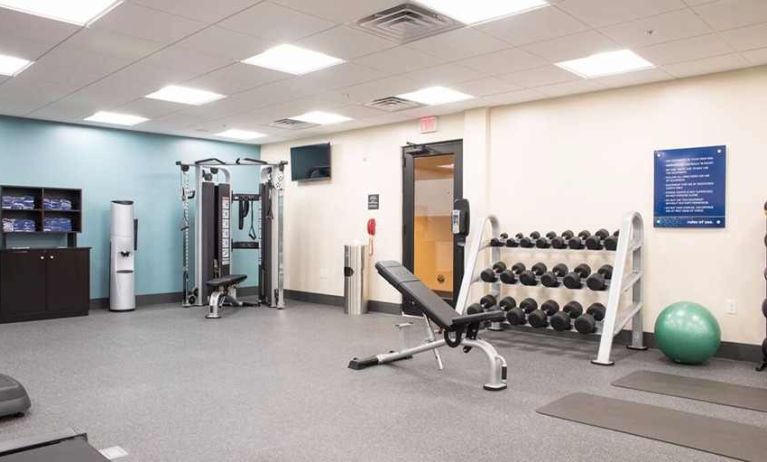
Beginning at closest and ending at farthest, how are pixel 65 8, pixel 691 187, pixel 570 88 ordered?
pixel 65 8 → pixel 691 187 → pixel 570 88

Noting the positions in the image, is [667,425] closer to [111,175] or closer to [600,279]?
[600,279]

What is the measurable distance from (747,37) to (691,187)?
144cm

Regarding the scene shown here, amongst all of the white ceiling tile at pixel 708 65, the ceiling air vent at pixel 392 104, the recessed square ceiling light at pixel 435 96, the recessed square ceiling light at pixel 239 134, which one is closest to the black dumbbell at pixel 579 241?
the white ceiling tile at pixel 708 65

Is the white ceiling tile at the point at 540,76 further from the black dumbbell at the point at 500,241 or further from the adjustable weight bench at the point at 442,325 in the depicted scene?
the adjustable weight bench at the point at 442,325

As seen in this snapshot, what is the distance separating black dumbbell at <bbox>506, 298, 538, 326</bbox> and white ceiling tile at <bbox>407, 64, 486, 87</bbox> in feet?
7.27

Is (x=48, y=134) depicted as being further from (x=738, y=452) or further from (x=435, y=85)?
(x=738, y=452)

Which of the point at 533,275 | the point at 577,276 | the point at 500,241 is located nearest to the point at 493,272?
the point at 500,241

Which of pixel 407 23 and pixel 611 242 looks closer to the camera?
pixel 407 23

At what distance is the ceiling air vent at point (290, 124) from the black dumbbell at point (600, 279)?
13.8 ft

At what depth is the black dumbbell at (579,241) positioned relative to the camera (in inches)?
213

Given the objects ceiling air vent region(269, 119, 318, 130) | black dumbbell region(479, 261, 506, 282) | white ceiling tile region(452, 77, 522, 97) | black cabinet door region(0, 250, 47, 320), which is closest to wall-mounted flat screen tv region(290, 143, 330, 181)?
ceiling air vent region(269, 119, 318, 130)

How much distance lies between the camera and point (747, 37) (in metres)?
4.05

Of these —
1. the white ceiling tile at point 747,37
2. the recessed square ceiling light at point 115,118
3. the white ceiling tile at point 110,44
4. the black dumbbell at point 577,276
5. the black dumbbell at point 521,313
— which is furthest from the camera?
the recessed square ceiling light at point 115,118

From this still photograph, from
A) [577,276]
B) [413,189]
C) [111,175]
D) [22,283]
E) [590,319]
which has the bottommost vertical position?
[590,319]
